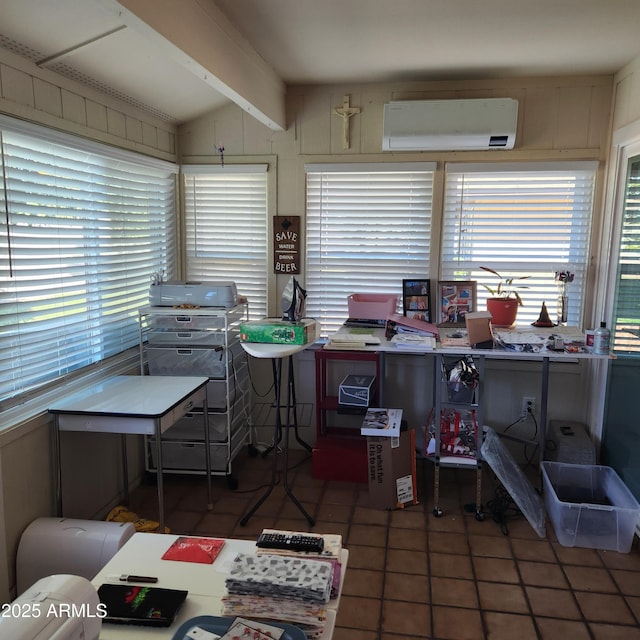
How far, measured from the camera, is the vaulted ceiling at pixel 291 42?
7.16 feet

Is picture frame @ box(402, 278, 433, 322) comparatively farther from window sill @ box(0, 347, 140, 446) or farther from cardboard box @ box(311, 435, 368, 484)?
window sill @ box(0, 347, 140, 446)

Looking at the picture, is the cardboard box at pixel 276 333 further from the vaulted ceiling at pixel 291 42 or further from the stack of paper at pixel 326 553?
the stack of paper at pixel 326 553

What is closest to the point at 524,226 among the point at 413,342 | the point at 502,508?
the point at 413,342

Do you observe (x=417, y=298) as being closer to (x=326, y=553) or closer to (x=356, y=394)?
(x=356, y=394)

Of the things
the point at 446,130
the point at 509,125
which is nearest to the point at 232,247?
the point at 446,130

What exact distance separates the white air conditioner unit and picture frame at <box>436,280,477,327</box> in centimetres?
86

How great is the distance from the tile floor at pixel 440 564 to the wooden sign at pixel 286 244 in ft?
4.66

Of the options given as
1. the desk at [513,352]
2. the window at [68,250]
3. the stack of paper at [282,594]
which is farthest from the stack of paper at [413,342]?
the stack of paper at [282,594]

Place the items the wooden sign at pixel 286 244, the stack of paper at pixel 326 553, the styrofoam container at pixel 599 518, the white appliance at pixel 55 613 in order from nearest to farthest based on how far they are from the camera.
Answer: the white appliance at pixel 55 613
the stack of paper at pixel 326 553
the styrofoam container at pixel 599 518
the wooden sign at pixel 286 244

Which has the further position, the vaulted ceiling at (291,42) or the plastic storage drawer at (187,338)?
the plastic storage drawer at (187,338)

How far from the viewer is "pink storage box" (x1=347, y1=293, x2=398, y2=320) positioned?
3609 millimetres

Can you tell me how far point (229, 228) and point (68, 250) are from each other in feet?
4.46

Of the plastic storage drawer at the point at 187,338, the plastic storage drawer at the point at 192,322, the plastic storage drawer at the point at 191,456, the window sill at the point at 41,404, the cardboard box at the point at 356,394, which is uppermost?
the plastic storage drawer at the point at 192,322

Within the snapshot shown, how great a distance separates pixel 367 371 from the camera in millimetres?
3906
